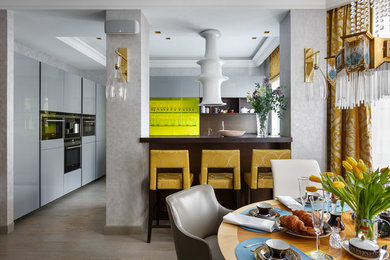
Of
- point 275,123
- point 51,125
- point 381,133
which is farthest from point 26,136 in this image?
point 275,123

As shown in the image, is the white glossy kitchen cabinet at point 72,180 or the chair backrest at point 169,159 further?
the white glossy kitchen cabinet at point 72,180

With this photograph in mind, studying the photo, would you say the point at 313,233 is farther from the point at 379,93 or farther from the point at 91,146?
the point at 91,146

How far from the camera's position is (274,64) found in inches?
192

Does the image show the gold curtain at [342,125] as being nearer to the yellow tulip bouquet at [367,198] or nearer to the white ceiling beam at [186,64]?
the yellow tulip bouquet at [367,198]

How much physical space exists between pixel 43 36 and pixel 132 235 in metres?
3.31

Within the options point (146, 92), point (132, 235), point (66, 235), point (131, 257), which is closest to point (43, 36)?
point (146, 92)

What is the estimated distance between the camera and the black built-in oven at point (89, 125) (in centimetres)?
487

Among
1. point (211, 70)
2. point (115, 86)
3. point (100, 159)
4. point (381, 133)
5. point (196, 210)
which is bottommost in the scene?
point (100, 159)

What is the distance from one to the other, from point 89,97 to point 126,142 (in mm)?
2657

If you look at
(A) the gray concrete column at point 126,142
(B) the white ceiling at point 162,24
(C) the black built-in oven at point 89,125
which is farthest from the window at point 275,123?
(C) the black built-in oven at point 89,125

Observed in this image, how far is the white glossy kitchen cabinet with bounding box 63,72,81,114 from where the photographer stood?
4156 millimetres

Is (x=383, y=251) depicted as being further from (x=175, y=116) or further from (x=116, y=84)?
(x=175, y=116)

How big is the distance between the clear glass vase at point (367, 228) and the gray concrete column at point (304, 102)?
1.82 metres

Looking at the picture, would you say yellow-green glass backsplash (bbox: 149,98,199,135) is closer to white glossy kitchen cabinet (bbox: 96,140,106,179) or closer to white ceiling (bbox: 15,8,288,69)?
white glossy kitchen cabinet (bbox: 96,140,106,179)
